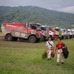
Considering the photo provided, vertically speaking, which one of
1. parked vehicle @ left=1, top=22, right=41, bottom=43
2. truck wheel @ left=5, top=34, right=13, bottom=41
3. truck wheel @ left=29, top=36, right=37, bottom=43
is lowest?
truck wheel @ left=29, top=36, right=37, bottom=43

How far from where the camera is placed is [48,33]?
33312mm

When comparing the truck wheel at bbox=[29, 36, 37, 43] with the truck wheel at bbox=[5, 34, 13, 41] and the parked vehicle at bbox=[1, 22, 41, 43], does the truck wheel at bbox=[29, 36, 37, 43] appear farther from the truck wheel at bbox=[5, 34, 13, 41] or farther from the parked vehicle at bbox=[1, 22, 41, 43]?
the truck wheel at bbox=[5, 34, 13, 41]

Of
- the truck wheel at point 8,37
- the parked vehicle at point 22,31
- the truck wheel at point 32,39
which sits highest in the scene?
the parked vehicle at point 22,31

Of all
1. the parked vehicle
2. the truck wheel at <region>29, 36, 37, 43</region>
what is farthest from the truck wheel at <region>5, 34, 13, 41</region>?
the truck wheel at <region>29, 36, 37, 43</region>

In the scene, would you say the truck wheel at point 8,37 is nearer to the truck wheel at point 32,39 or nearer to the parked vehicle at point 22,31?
the parked vehicle at point 22,31

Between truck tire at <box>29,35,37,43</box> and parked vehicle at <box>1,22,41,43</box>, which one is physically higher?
parked vehicle at <box>1,22,41,43</box>

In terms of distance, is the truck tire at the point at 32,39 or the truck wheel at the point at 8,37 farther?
the truck wheel at the point at 8,37

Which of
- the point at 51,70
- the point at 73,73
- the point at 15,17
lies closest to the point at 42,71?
the point at 51,70

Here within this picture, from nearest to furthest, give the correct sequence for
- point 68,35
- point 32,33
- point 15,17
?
point 32,33 < point 68,35 < point 15,17

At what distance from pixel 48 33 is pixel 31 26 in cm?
345

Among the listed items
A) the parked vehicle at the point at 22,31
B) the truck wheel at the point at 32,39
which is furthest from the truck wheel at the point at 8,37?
the truck wheel at the point at 32,39

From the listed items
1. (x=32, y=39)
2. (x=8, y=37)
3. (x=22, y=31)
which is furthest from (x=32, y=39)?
(x=8, y=37)

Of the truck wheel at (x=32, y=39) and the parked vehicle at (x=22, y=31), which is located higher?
the parked vehicle at (x=22, y=31)

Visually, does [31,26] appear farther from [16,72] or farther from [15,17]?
[15,17]
